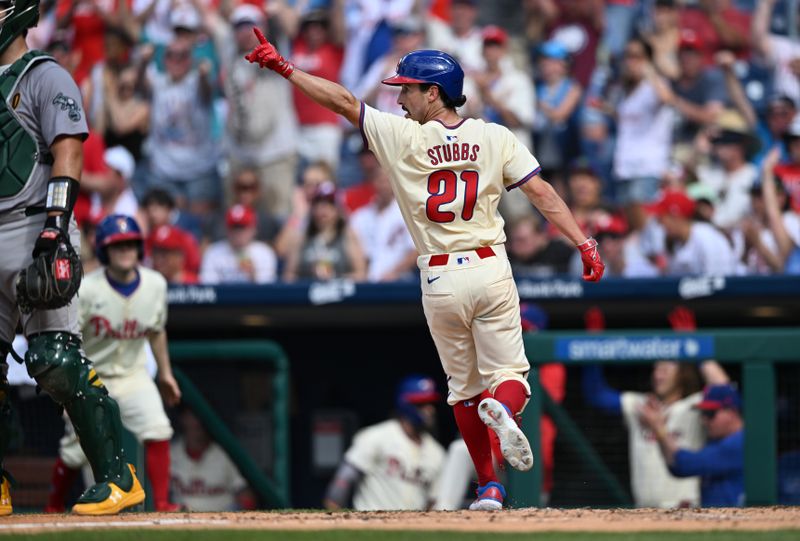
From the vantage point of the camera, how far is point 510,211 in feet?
32.1

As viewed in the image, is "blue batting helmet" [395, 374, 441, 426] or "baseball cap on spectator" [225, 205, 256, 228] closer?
"blue batting helmet" [395, 374, 441, 426]

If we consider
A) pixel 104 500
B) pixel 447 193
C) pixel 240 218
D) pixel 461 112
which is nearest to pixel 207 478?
pixel 240 218

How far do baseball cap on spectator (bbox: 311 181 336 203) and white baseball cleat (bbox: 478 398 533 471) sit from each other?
16.2ft

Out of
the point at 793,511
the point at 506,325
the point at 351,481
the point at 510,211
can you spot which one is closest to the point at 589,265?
the point at 506,325

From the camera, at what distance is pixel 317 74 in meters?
10.5

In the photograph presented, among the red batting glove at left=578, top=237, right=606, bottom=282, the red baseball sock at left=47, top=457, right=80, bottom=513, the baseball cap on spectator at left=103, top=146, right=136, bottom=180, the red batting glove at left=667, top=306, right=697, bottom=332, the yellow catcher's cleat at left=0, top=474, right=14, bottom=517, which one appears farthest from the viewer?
the baseball cap on spectator at left=103, top=146, right=136, bottom=180

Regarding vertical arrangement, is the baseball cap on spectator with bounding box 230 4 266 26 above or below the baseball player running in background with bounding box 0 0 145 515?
above

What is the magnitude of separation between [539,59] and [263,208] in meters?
2.35

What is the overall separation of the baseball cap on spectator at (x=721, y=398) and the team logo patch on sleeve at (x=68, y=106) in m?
4.19

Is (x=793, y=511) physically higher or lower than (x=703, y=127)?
lower

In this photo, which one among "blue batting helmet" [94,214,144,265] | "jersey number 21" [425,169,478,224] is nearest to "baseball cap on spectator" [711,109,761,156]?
"blue batting helmet" [94,214,144,265]

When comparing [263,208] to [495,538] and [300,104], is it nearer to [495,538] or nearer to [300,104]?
[300,104]

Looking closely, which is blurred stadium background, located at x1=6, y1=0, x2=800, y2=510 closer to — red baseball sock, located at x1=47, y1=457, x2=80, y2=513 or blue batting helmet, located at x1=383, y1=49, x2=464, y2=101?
red baseball sock, located at x1=47, y1=457, x2=80, y2=513

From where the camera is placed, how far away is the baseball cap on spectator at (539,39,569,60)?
33.3 feet
